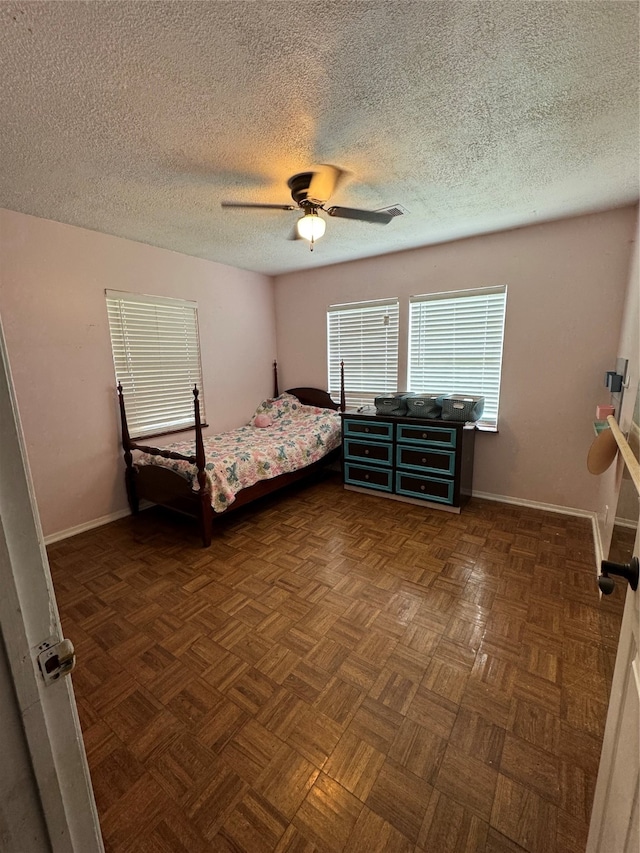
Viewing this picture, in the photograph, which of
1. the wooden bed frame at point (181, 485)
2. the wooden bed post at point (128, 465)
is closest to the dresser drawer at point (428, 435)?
the wooden bed frame at point (181, 485)

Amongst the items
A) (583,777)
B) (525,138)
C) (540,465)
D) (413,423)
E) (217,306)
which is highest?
(525,138)

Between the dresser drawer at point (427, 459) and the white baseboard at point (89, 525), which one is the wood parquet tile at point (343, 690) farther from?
the dresser drawer at point (427, 459)

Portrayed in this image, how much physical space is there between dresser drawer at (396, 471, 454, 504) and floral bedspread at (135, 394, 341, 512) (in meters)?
0.86

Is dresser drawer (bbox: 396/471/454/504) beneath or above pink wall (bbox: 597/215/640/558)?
beneath

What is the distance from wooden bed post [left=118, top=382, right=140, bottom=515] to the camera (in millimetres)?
3104

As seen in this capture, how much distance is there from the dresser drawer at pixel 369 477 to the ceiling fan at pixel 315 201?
7.11 ft

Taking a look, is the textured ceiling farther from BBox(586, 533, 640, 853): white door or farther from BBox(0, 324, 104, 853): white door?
BBox(586, 533, 640, 853): white door

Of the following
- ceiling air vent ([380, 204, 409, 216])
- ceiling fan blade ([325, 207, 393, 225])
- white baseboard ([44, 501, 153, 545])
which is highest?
ceiling air vent ([380, 204, 409, 216])

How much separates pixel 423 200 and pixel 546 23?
1.28 metres

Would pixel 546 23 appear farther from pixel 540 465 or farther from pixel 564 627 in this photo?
pixel 540 465

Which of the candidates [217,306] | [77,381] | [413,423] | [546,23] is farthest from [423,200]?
[77,381]

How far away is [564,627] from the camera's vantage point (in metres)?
1.83

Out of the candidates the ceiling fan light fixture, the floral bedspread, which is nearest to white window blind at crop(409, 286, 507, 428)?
the floral bedspread

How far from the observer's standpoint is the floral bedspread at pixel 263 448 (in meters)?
2.75
